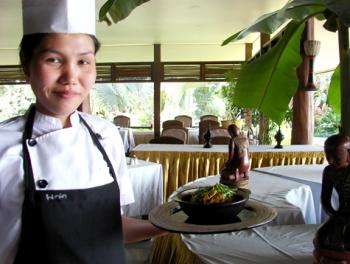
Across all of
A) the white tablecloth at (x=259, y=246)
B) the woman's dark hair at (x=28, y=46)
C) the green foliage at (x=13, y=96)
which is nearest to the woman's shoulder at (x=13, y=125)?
the woman's dark hair at (x=28, y=46)

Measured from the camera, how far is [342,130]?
2.81 feet

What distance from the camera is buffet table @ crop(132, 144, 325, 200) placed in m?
3.70

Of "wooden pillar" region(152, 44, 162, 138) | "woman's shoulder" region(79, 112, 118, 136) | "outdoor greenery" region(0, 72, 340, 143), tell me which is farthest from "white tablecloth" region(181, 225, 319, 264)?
"outdoor greenery" region(0, 72, 340, 143)

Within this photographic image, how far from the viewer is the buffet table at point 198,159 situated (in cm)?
370

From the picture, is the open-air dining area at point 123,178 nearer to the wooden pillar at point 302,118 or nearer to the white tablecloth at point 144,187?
the white tablecloth at point 144,187

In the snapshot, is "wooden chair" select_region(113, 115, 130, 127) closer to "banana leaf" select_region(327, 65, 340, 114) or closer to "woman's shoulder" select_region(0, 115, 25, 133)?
"banana leaf" select_region(327, 65, 340, 114)

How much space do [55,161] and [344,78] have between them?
65 cm

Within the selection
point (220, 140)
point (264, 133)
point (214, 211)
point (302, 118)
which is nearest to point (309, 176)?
point (214, 211)

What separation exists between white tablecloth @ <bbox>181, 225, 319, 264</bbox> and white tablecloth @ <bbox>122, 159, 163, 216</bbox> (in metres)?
1.70

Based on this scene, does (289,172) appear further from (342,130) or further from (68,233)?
(68,233)

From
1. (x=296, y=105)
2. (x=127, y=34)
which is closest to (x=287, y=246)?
(x=296, y=105)

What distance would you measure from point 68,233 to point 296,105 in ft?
14.7

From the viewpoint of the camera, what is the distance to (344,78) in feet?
2.90

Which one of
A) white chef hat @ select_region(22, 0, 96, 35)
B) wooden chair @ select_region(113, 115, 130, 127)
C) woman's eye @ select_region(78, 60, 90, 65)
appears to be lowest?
wooden chair @ select_region(113, 115, 130, 127)
